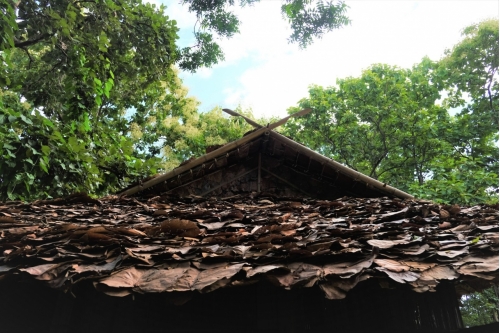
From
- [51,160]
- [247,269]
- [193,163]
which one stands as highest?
[51,160]

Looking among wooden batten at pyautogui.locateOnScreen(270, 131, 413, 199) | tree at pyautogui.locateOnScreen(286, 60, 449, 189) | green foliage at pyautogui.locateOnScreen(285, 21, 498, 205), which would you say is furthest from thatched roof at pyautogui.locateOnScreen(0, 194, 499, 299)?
tree at pyautogui.locateOnScreen(286, 60, 449, 189)

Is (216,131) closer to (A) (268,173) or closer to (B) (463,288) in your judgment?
(A) (268,173)

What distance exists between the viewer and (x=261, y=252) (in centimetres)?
260

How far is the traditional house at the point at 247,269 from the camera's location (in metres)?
2.39

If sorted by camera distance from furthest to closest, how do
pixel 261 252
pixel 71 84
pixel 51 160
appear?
pixel 71 84 < pixel 51 160 < pixel 261 252

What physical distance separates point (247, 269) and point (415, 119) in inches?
596

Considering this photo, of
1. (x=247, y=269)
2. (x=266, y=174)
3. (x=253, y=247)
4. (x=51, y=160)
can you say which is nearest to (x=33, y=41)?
(x=51, y=160)

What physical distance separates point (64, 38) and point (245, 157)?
476 centimetres

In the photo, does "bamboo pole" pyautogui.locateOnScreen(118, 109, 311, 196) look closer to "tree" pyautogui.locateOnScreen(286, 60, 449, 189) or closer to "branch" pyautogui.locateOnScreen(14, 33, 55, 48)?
"branch" pyautogui.locateOnScreen(14, 33, 55, 48)

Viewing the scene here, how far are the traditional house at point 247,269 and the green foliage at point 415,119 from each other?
36.2ft

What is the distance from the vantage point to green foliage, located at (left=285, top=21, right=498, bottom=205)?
48.9 feet

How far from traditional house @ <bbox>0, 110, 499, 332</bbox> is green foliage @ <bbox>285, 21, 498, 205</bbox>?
1105 cm

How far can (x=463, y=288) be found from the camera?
3.89m

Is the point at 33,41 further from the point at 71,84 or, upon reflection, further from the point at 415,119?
the point at 415,119
